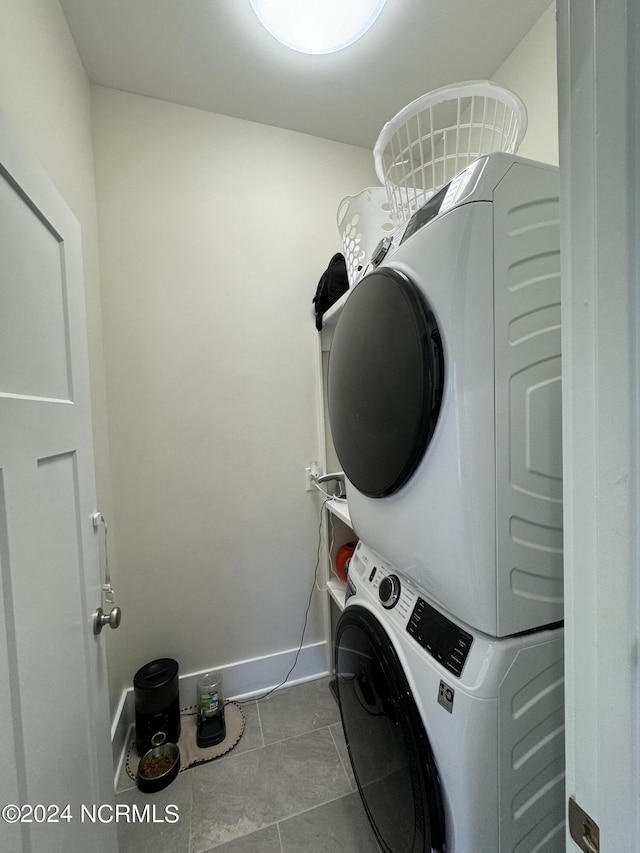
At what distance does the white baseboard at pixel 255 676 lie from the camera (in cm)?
150

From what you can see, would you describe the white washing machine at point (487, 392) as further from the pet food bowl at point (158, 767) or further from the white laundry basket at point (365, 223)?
the pet food bowl at point (158, 767)

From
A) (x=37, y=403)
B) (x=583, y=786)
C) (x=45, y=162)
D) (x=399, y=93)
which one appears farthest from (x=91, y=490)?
(x=399, y=93)

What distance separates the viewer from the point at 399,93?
59.1 inches

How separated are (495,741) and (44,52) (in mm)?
2156

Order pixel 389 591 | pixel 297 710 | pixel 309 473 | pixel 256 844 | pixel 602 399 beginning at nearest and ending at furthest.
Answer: pixel 602 399 → pixel 389 591 → pixel 256 844 → pixel 297 710 → pixel 309 473

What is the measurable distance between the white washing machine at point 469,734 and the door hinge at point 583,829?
22 centimetres

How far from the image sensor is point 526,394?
0.60m

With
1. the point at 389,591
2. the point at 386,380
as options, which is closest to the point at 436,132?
the point at 386,380

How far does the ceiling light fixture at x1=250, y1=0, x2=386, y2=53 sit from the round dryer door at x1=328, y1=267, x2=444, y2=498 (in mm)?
1074

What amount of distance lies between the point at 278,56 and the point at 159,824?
2936 mm

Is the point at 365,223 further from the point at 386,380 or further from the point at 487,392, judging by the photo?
the point at 487,392

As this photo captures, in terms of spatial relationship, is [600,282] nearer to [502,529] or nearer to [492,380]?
[492,380]

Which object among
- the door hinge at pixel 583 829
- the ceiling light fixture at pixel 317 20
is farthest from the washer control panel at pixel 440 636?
the ceiling light fixture at pixel 317 20

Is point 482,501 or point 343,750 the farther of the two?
point 343,750
